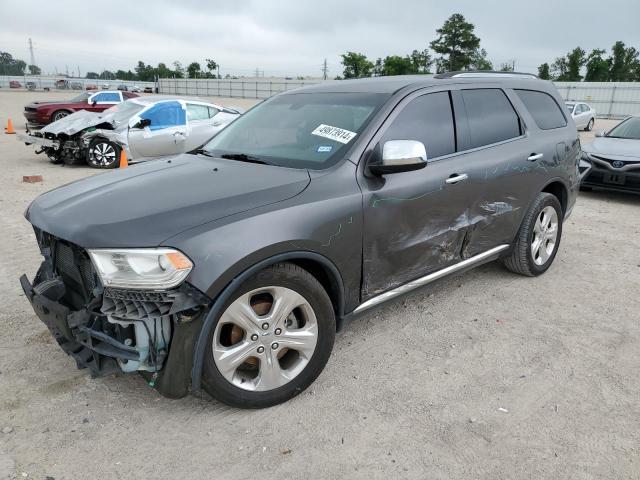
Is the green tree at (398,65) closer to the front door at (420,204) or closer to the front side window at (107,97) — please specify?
the front side window at (107,97)

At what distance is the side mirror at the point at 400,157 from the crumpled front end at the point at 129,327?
1.30m

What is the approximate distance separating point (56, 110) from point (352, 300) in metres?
17.6

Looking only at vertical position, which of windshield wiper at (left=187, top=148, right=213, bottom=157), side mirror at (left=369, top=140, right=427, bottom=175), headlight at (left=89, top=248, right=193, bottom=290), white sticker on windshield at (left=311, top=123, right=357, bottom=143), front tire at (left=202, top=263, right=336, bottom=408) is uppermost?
white sticker on windshield at (left=311, top=123, right=357, bottom=143)

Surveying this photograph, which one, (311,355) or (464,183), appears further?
(464,183)

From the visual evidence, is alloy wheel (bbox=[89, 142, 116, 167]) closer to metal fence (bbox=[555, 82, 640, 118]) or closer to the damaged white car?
the damaged white car

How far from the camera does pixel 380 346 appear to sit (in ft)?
11.6

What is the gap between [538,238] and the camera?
4.73 metres

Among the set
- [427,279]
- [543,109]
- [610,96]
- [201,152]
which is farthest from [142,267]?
[610,96]

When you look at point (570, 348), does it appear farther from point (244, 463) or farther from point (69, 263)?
point (69, 263)

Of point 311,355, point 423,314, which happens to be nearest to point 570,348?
point 423,314

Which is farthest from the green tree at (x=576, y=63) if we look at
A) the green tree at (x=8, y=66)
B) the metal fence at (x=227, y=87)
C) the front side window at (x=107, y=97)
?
the green tree at (x=8, y=66)

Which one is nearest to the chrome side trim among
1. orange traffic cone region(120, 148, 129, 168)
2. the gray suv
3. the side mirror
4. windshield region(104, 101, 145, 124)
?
the gray suv

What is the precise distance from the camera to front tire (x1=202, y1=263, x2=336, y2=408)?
2.58 metres

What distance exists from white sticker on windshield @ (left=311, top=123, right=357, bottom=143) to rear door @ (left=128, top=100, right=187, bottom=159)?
7934 millimetres
